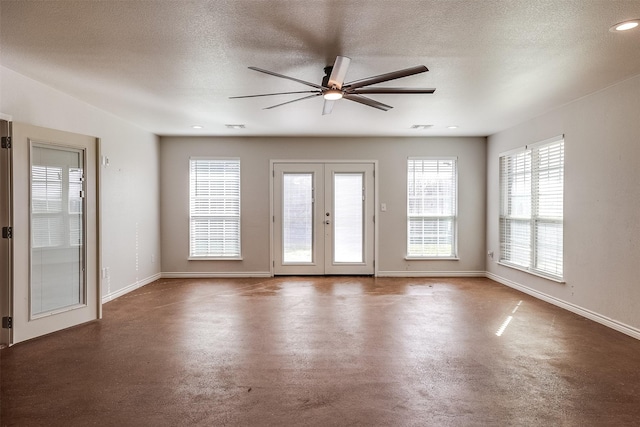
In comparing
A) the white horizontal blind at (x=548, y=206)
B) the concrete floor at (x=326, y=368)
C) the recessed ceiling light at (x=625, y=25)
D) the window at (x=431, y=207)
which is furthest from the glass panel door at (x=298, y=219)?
the recessed ceiling light at (x=625, y=25)

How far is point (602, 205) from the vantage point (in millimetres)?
3904

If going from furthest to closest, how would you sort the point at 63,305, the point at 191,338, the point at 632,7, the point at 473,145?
the point at 473,145, the point at 63,305, the point at 191,338, the point at 632,7

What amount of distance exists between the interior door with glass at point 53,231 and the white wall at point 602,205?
17.8 feet

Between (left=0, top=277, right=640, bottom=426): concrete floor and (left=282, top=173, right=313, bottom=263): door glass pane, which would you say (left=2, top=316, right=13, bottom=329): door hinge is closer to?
(left=0, top=277, right=640, bottom=426): concrete floor

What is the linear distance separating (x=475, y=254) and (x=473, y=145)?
192cm

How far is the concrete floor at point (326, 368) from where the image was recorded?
2.18m

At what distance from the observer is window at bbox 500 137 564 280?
4645 millimetres

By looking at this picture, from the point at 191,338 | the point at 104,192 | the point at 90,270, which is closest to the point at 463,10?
the point at 191,338

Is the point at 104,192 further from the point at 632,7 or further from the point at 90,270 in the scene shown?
the point at 632,7

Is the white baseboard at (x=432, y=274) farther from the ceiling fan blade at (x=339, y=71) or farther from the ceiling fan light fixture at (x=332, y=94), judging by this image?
the ceiling fan blade at (x=339, y=71)

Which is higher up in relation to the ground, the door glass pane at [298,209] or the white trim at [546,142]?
the white trim at [546,142]

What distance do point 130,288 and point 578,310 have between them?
5.88 m

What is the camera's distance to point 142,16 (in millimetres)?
2389

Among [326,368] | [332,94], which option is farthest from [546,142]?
[326,368]
